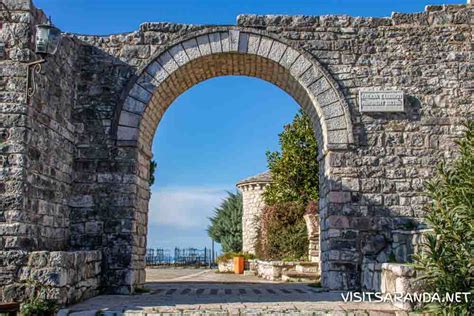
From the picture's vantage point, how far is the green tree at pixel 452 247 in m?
4.89

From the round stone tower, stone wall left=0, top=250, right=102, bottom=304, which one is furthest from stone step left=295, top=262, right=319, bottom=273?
the round stone tower

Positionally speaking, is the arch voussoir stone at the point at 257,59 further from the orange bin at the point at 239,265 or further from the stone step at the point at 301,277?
the orange bin at the point at 239,265

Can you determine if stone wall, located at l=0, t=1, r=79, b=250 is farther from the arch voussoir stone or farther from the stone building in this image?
the stone building

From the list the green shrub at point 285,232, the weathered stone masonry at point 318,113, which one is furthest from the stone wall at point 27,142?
the green shrub at point 285,232

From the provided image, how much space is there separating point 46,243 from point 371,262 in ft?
14.8

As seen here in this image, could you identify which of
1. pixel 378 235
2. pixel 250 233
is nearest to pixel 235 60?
pixel 378 235

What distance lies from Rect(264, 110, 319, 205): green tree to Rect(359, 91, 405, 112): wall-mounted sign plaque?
7936 mm

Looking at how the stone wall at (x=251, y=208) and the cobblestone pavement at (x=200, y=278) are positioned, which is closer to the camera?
the cobblestone pavement at (x=200, y=278)

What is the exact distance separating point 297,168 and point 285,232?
286 cm

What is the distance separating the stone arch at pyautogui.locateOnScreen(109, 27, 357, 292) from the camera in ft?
25.4

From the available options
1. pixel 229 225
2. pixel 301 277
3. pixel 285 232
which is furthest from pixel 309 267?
pixel 229 225

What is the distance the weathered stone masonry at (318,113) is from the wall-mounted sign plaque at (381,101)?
110mm

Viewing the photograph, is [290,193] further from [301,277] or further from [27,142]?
[27,142]

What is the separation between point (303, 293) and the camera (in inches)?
284
